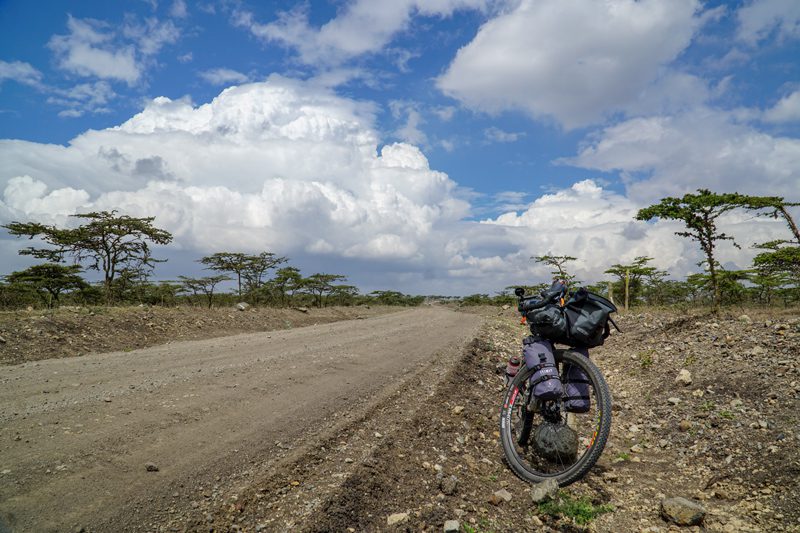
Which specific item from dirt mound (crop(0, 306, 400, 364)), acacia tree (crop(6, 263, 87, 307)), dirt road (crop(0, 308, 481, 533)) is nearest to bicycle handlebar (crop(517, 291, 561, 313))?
dirt road (crop(0, 308, 481, 533))

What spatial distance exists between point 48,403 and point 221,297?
115ft

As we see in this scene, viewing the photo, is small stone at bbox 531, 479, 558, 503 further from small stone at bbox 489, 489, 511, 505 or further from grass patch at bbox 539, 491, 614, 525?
small stone at bbox 489, 489, 511, 505

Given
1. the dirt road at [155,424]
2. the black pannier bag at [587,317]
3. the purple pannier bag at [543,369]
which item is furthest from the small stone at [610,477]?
the dirt road at [155,424]

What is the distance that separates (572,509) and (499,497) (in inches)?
24.3

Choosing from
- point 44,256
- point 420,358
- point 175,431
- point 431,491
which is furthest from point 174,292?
point 431,491

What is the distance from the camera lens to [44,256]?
77.2 ft

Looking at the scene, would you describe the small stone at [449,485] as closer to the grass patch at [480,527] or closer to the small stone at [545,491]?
the grass patch at [480,527]

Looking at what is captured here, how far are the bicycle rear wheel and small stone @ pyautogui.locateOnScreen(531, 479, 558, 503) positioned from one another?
7 cm

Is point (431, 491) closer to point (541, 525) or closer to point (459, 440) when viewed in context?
point (541, 525)

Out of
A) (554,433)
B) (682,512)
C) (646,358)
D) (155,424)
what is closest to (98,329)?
(155,424)

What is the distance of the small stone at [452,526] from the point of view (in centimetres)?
316

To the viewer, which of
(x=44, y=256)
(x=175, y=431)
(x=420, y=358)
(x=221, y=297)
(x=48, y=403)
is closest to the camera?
(x=175, y=431)

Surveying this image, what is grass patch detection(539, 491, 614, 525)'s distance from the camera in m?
3.62

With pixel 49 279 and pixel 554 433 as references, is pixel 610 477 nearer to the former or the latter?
pixel 554 433
